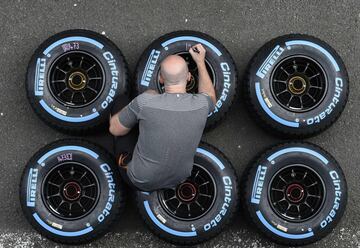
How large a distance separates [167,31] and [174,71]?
93cm

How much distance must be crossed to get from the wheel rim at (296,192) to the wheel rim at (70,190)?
1.29 meters

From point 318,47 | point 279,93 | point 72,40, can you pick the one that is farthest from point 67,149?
point 318,47

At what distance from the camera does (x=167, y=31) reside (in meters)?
3.76

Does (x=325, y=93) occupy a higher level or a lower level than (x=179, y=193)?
higher

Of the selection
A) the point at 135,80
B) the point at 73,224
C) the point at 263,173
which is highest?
the point at 135,80

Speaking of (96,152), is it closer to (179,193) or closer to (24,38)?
(179,193)

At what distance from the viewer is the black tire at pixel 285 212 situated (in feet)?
11.2

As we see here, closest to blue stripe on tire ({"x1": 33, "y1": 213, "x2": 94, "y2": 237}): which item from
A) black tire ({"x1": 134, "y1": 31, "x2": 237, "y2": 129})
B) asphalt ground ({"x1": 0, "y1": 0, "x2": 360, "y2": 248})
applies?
asphalt ground ({"x1": 0, "y1": 0, "x2": 360, "y2": 248})

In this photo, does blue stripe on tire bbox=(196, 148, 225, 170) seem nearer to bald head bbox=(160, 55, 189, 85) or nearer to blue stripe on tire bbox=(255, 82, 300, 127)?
blue stripe on tire bbox=(255, 82, 300, 127)

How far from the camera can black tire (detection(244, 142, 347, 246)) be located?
3.41 meters

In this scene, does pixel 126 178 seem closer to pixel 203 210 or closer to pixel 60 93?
pixel 203 210

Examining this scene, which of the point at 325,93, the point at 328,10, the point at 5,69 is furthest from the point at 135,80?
the point at 328,10

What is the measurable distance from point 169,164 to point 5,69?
1.62 m

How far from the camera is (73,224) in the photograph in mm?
3410
